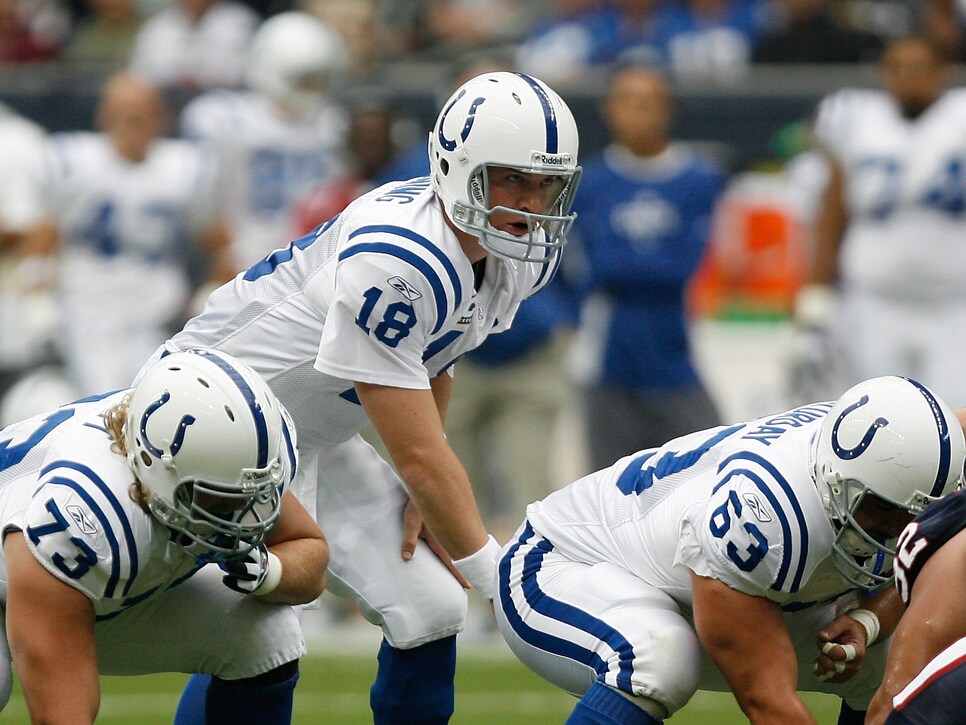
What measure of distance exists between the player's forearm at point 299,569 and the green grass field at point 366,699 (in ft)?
5.89

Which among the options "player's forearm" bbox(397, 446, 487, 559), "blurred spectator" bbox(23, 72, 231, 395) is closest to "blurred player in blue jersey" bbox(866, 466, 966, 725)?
"player's forearm" bbox(397, 446, 487, 559)

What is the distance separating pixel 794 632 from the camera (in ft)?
13.3

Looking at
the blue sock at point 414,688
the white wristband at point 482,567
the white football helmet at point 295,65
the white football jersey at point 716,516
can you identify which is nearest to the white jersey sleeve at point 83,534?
the white wristband at point 482,567

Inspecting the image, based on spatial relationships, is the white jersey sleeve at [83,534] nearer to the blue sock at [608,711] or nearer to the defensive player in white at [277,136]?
the blue sock at [608,711]

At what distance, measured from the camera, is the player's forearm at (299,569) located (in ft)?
13.2

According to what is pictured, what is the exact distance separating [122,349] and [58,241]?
0.56m

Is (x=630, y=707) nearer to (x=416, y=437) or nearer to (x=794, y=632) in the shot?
(x=794, y=632)

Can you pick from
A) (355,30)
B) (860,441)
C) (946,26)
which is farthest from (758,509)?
(355,30)

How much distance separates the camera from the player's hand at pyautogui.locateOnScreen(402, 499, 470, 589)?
4.53m

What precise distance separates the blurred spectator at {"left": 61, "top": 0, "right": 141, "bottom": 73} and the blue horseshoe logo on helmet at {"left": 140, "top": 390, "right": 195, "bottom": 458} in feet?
24.8

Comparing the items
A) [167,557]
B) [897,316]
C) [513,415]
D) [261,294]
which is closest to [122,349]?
[513,415]

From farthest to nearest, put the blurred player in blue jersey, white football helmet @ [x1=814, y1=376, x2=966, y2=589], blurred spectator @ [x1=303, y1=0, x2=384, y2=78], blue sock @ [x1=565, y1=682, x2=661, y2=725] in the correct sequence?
blurred spectator @ [x1=303, y1=0, x2=384, y2=78] < blue sock @ [x1=565, y1=682, x2=661, y2=725] < white football helmet @ [x1=814, y1=376, x2=966, y2=589] < the blurred player in blue jersey

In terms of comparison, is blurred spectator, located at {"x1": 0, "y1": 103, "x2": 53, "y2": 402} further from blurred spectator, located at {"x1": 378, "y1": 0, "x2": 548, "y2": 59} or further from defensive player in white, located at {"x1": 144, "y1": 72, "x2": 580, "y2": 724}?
defensive player in white, located at {"x1": 144, "y1": 72, "x2": 580, "y2": 724}

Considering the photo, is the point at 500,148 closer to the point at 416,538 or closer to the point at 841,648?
the point at 416,538
